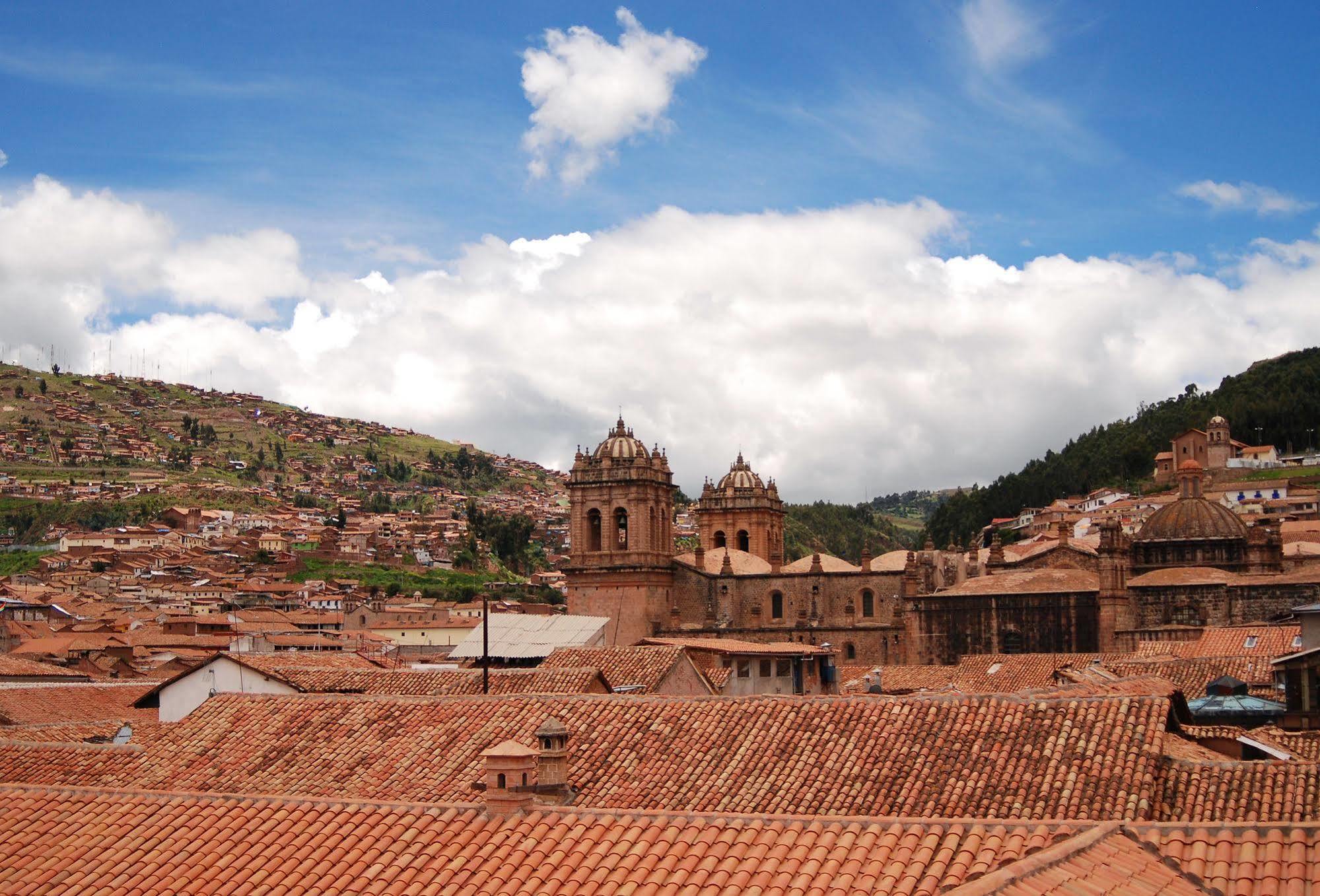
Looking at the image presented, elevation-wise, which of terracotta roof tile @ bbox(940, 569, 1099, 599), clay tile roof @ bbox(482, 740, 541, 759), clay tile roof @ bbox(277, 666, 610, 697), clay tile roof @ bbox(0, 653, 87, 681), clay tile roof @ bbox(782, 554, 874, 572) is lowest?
clay tile roof @ bbox(0, 653, 87, 681)

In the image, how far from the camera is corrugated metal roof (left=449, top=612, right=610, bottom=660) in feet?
107

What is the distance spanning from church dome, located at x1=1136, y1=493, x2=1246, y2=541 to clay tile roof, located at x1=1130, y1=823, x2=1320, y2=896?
1563 inches

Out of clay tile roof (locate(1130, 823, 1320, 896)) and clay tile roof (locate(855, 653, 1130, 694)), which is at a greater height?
clay tile roof (locate(1130, 823, 1320, 896))

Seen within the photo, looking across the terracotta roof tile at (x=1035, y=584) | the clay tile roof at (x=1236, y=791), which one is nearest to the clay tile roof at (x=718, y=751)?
the clay tile roof at (x=1236, y=791)

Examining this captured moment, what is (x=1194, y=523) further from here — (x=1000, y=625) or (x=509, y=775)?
(x=509, y=775)

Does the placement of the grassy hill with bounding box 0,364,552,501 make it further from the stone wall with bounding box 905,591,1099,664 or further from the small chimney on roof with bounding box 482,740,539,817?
the small chimney on roof with bounding box 482,740,539,817

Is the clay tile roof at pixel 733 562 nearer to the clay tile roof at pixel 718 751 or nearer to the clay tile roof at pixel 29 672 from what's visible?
the clay tile roof at pixel 29 672

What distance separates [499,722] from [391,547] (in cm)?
11006

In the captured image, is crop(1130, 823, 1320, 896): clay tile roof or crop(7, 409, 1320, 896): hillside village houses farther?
crop(7, 409, 1320, 896): hillside village houses

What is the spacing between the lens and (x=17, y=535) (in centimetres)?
12125

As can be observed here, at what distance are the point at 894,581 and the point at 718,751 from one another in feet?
125

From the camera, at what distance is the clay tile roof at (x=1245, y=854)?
9656 millimetres

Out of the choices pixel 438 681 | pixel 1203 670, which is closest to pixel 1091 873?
pixel 438 681

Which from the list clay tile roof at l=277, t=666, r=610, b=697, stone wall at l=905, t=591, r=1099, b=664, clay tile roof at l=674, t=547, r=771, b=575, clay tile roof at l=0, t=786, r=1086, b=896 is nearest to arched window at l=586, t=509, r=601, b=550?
clay tile roof at l=674, t=547, r=771, b=575
